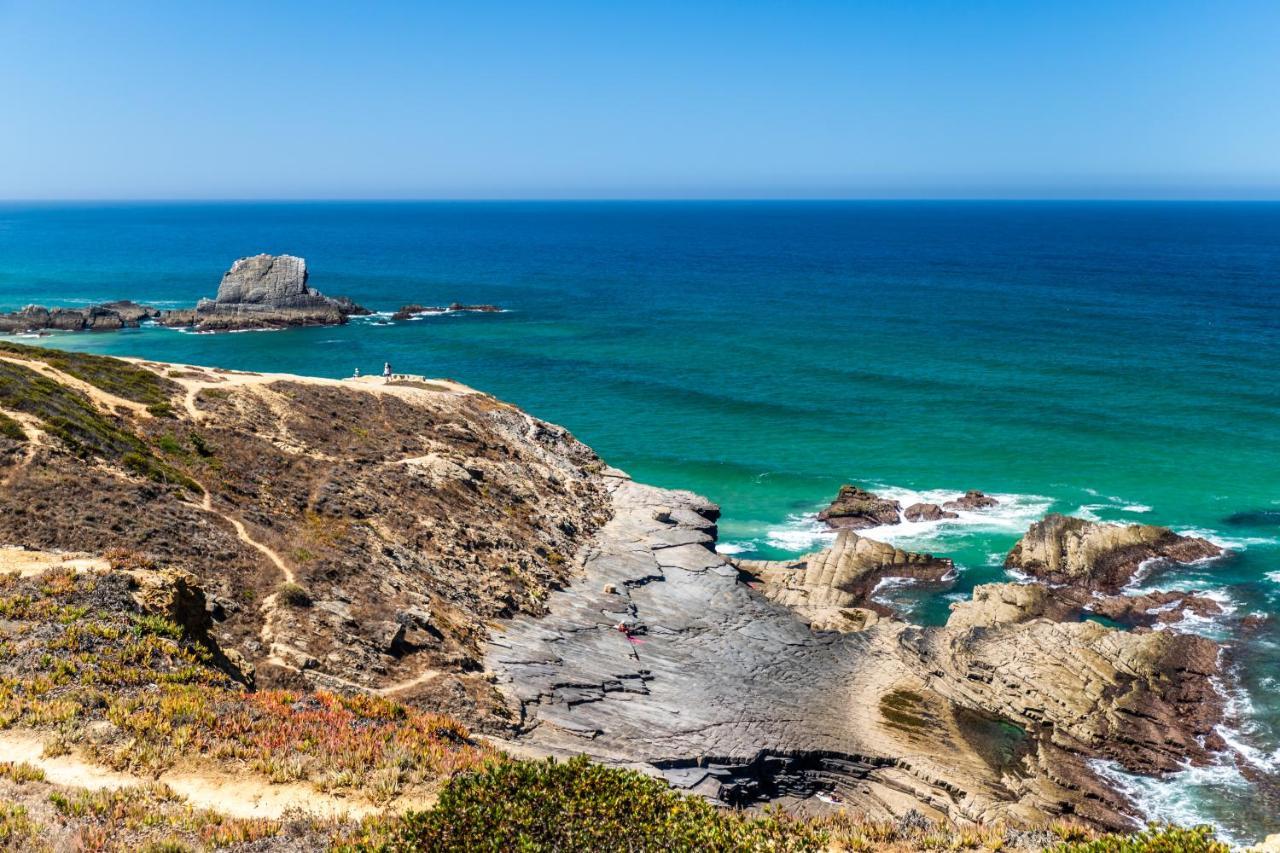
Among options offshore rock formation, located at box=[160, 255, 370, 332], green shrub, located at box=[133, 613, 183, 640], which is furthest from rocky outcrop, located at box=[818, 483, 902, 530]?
offshore rock formation, located at box=[160, 255, 370, 332]

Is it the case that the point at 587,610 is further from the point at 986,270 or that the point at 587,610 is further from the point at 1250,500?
the point at 986,270

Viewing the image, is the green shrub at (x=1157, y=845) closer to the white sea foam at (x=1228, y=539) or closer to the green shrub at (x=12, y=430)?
the green shrub at (x=12, y=430)

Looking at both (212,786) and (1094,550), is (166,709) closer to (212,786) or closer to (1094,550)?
(212,786)

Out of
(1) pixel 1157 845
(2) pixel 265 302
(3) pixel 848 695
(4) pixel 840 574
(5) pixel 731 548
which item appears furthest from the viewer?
(2) pixel 265 302

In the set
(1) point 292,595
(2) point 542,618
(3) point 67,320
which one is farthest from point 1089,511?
(3) point 67,320

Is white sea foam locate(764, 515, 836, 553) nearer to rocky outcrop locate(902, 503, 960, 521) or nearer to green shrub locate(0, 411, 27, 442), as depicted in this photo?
rocky outcrop locate(902, 503, 960, 521)

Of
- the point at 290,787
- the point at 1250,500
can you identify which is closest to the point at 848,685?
the point at 290,787
